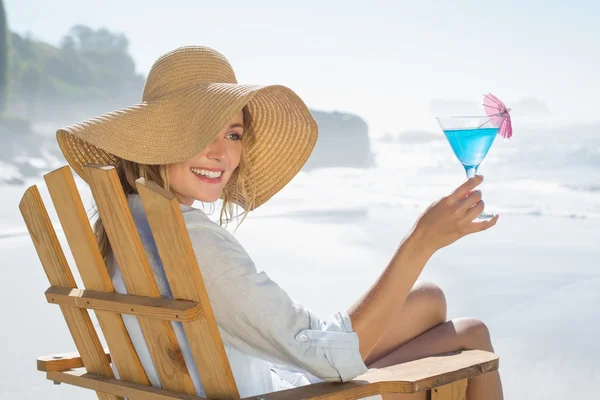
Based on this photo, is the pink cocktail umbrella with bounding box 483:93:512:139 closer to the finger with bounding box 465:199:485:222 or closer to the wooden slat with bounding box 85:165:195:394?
the finger with bounding box 465:199:485:222

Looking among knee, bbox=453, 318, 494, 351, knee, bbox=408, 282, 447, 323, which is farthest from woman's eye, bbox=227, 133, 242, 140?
knee, bbox=453, 318, 494, 351

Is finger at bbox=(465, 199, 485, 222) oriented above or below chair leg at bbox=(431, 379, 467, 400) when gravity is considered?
above

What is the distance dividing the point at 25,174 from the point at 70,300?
1536 centimetres

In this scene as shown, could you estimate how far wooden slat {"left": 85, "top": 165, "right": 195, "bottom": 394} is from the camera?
1430 mm

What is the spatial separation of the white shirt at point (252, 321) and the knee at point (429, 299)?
67cm

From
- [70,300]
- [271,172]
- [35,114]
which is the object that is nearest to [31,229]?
[70,300]

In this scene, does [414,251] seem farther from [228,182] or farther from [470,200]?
[228,182]

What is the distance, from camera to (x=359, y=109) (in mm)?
23359

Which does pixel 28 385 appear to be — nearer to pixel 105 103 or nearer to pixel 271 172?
pixel 271 172

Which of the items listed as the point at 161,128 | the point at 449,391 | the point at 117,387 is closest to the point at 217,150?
the point at 161,128

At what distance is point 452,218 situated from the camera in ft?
5.16

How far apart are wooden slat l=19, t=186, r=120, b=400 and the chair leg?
0.66m

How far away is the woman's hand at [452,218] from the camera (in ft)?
5.14

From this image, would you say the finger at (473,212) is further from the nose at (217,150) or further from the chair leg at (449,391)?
the nose at (217,150)
